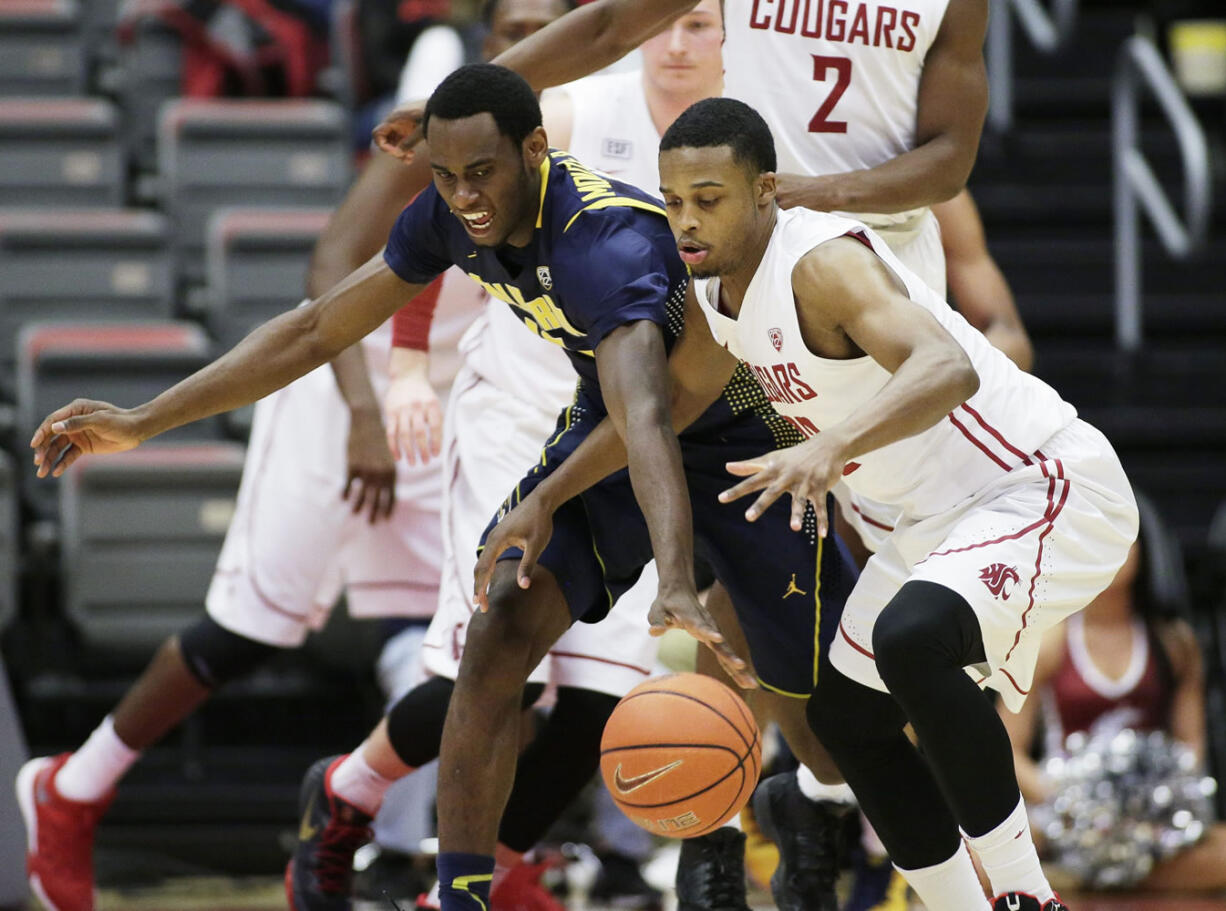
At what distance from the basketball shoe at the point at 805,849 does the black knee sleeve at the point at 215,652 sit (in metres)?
1.64

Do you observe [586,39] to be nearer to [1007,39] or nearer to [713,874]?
[713,874]

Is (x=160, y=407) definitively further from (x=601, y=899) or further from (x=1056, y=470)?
(x=601, y=899)

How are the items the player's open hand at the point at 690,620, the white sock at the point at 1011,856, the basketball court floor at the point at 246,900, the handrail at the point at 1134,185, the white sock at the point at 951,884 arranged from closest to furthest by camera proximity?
the player's open hand at the point at 690,620, the white sock at the point at 1011,856, the white sock at the point at 951,884, the basketball court floor at the point at 246,900, the handrail at the point at 1134,185

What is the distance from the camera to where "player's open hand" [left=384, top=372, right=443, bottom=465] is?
4711mm

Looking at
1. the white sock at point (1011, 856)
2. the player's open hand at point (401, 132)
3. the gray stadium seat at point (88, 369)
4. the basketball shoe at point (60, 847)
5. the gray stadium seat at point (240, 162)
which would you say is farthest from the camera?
the gray stadium seat at point (240, 162)

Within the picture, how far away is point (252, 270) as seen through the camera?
782 cm

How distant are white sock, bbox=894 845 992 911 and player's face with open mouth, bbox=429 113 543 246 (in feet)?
5.14

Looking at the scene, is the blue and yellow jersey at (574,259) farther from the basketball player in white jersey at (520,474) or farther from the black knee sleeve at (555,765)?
the black knee sleeve at (555,765)

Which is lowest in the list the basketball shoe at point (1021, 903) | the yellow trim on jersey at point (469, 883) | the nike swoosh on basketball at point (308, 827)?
the nike swoosh on basketball at point (308, 827)

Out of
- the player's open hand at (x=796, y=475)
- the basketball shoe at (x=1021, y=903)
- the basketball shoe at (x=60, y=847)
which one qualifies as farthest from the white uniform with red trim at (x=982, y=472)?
the basketball shoe at (x=60, y=847)

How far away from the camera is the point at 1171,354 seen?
832 centimetres

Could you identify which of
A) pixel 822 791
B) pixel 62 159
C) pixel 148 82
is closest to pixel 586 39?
pixel 822 791

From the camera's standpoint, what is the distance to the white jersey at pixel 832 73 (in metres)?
4.44

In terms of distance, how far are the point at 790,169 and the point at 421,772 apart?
267cm
